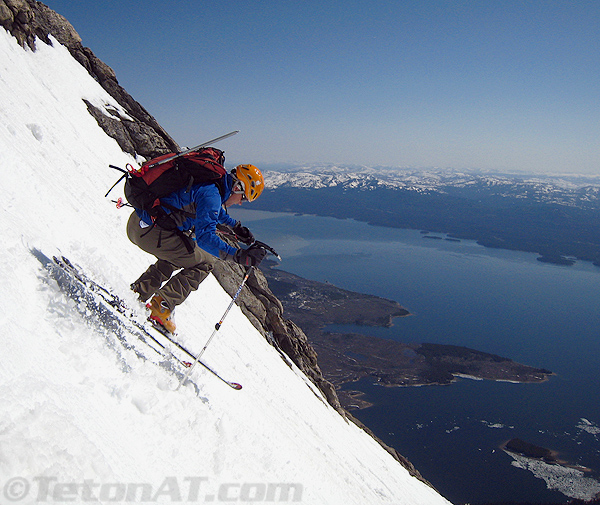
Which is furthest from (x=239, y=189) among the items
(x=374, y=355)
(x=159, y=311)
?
(x=374, y=355)

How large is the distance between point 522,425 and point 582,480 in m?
11.8

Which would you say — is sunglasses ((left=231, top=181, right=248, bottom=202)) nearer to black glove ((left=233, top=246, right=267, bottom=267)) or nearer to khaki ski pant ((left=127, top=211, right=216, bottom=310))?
black glove ((left=233, top=246, right=267, bottom=267))

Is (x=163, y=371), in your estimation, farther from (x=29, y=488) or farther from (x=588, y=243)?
(x=588, y=243)

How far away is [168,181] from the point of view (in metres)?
4.23

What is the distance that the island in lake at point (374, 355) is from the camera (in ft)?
253

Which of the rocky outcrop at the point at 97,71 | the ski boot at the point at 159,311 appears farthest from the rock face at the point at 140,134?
the ski boot at the point at 159,311

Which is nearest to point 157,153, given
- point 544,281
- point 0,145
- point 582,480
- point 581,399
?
point 0,145

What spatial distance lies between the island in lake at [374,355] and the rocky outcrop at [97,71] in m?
62.9

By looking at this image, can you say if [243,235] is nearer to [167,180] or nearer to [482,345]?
[167,180]

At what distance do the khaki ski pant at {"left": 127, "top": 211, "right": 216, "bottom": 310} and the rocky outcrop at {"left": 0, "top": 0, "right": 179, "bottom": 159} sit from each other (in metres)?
12.2

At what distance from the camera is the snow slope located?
219 cm

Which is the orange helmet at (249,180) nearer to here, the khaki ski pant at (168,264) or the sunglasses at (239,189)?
the sunglasses at (239,189)

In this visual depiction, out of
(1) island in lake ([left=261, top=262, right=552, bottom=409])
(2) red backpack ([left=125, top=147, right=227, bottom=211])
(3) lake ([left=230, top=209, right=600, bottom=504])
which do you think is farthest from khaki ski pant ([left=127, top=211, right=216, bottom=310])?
(1) island in lake ([left=261, top=262, right=552, bottom=409])

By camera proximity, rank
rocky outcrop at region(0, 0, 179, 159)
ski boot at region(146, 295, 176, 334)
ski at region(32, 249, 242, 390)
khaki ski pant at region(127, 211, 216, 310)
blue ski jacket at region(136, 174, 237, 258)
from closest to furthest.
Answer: ski at region(32, 249, 242, 390)
blue ski jacket at region(136, 174, 237, 258)
khaki ski pant at region(127, 211, 216, 310)
ski boot at region(146, 295, 176, 334)
rocky outcrop at region(0, 0, 179, 159)
